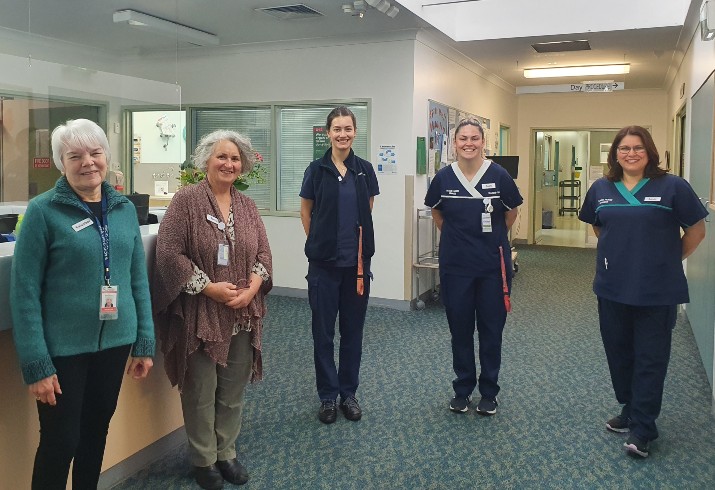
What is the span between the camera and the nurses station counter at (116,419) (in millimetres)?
2059

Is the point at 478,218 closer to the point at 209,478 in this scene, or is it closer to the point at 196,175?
the point at 209,478

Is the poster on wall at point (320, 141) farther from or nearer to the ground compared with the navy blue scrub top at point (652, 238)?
farther from the ground

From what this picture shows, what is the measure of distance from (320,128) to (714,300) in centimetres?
380

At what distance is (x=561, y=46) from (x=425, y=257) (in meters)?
2.67

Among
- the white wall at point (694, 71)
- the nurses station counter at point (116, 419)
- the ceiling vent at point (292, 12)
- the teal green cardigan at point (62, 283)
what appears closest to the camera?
the teal green cardigan at point (62, 283)

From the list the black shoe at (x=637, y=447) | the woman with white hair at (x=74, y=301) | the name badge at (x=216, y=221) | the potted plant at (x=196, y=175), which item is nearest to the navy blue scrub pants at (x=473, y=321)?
the black shoe at (x=637, y=447)

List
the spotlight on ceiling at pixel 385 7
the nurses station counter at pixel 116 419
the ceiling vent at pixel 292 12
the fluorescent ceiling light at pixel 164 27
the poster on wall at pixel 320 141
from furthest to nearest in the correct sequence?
the poster on wall at pixel 320 141 → the fluorescent ceiling light at pixel 164 27 → the ceiling vent at pixel 292 12 → the spotlight on ceiling at pixel 385 7 → the nurses station counter at pixel 116 419

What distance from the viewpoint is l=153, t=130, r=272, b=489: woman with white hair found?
2355 millimetres

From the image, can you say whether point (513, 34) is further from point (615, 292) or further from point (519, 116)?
point (519, 116)

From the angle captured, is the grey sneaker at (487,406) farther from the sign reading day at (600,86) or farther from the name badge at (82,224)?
the sign reading day at (600,86)

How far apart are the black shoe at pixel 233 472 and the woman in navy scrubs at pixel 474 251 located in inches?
48.0

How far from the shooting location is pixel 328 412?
3.20 m

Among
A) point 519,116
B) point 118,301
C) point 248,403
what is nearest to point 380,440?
point 248,403

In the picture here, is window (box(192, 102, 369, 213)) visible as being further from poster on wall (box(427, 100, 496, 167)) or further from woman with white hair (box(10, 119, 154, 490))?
woman with white hair (box(10, 119, 154, 490))
